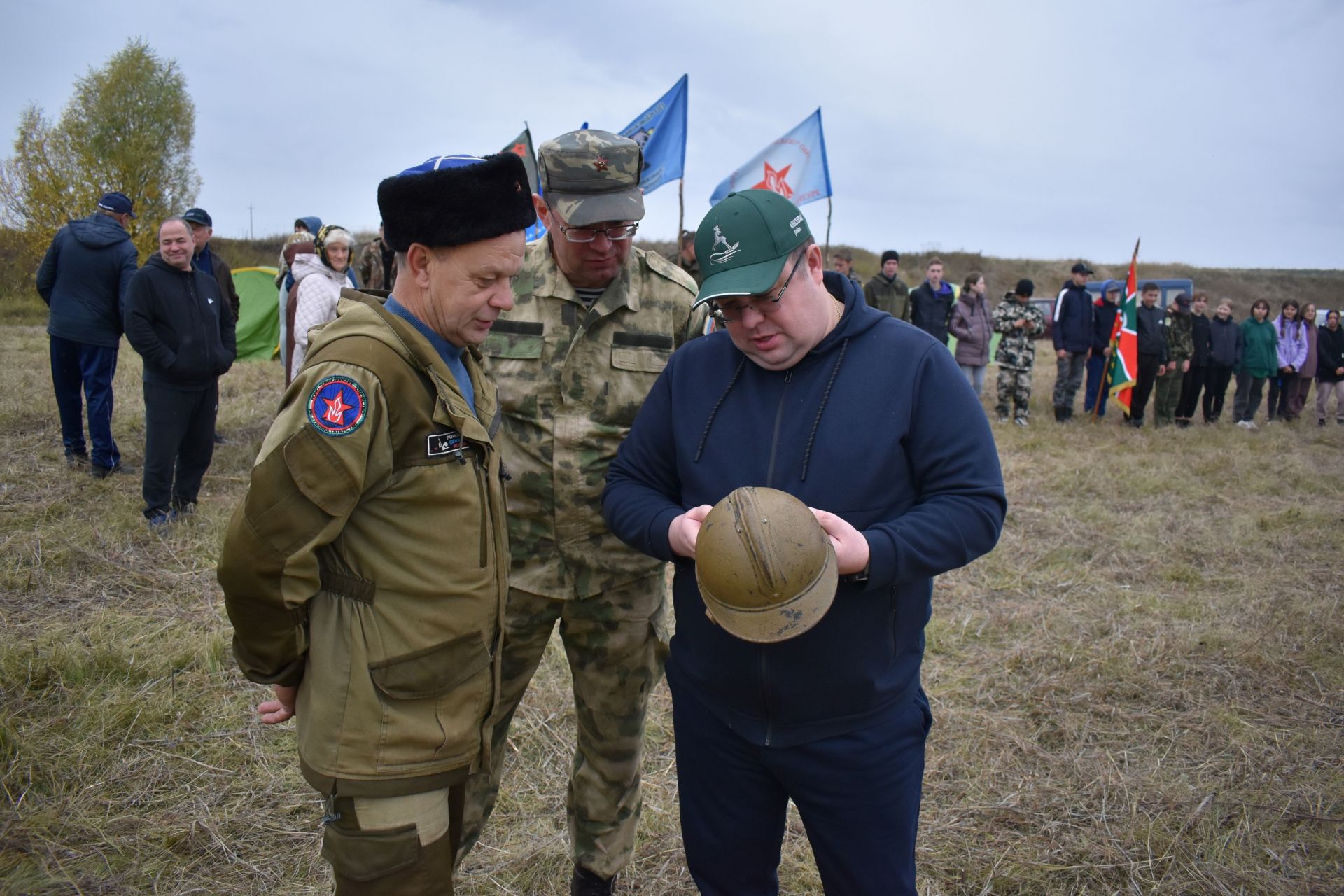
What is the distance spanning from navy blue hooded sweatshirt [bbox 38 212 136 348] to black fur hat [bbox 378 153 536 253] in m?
6.20

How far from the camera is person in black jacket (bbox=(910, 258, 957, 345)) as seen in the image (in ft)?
39.2

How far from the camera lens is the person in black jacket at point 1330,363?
531 inches

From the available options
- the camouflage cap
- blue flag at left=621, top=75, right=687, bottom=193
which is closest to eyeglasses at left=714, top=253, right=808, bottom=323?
the camouflage cap

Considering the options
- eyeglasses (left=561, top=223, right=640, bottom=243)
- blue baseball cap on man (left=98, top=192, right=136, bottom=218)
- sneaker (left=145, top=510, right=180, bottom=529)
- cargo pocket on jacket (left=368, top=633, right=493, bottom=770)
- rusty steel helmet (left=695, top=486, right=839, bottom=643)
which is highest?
blue baseball cap on man (left=98, top=192, right=136, bottom=218)

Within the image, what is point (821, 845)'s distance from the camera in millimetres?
1997

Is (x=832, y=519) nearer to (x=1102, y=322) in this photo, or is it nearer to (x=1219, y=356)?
(x=1102, y=322)

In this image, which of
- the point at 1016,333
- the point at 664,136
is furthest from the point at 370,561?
the point at 1016,333

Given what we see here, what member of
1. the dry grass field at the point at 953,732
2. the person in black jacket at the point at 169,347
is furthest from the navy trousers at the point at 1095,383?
A: the person in black jacket at the point at 169,347

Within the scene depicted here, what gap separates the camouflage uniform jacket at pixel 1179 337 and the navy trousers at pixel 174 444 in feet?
39.8

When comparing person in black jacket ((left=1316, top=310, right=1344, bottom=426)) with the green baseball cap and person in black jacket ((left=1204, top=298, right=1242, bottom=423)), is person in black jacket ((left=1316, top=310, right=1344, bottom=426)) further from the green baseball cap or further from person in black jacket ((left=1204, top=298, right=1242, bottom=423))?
the green baseball cap

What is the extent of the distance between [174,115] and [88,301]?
3064 cm

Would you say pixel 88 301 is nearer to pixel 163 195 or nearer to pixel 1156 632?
pixel 1156 632

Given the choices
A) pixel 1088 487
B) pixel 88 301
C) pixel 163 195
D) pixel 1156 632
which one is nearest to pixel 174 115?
pixel 163 195

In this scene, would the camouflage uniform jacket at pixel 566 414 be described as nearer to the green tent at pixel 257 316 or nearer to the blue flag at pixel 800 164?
the blue flag at pixel 800 164
